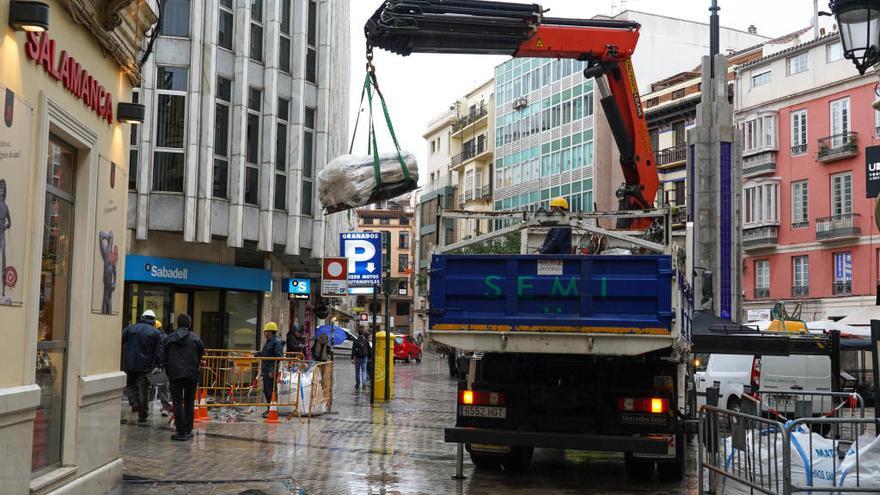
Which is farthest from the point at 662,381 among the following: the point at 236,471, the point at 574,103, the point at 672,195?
the point at 574,103

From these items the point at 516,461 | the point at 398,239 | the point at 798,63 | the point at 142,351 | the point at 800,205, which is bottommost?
the point at 516,461

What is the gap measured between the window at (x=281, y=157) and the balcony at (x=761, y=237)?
25.8m

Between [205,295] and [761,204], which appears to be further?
[761,204]

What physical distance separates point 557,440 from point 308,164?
1961cm

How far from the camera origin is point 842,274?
42.8 m

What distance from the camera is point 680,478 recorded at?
1152cm

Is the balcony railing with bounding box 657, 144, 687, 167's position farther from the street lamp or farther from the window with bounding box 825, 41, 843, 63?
the street lamp

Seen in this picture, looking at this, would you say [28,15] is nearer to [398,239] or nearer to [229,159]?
[229,159]

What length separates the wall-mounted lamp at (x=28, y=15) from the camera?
705 centimetres

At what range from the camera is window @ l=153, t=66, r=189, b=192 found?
1020 inches

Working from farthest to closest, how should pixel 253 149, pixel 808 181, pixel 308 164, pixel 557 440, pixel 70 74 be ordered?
pixel 808 181
pixel 308 164
pixel 253 149
pixel 557 440
pixel 70 74

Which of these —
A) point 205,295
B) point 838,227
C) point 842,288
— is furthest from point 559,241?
point 842,288

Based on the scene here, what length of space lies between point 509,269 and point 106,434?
4209 millimetres

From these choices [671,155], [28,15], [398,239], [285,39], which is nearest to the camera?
[28,15]
